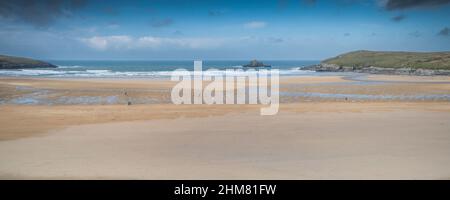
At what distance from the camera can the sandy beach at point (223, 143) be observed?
6199mm

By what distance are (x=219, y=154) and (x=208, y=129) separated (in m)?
2.63

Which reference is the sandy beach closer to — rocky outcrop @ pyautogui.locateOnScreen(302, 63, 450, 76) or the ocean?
the ocean

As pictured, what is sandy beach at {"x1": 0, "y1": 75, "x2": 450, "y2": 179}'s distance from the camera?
6199mm

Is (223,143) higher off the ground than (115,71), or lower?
lower

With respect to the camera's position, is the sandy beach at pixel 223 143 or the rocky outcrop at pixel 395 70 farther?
the rocky outcrop at pixel 395 70

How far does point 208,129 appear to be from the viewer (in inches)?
389

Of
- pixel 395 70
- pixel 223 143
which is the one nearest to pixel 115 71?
pixel 395 70

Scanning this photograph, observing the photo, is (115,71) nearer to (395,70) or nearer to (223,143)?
(395,70)

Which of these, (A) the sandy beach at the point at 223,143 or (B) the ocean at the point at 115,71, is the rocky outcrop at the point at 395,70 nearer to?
(B) the ocean at the point at 115,71

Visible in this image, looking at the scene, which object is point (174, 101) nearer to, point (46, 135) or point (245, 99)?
point (245, 99)

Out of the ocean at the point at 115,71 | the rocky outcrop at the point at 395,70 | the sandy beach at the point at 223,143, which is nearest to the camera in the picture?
the sandy beach at the point at 223,143

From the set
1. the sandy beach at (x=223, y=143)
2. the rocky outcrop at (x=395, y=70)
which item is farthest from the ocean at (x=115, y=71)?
the sandy beach at (x=223, y=143)

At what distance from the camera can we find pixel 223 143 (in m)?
8.21
